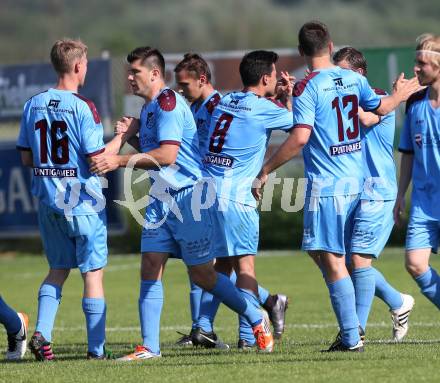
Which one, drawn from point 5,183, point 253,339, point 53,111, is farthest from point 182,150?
point 5,183

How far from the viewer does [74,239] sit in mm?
8812

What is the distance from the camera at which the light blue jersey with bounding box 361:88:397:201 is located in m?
9.62

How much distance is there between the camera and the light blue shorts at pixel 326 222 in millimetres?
8508

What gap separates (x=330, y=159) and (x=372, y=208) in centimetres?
99

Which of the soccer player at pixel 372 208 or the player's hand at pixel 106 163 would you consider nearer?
the player's hand at pixel 106 163

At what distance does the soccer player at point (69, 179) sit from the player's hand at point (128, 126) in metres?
0.18

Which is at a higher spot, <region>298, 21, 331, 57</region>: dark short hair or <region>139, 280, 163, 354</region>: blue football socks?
<region>298, 21, 331, 57</region>: dark short hair

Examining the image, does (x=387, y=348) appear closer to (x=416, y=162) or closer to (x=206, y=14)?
(x=416, y=162)

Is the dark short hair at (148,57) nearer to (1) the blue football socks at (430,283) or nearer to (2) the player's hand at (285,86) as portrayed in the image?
(2) the player's hand at (285,86)

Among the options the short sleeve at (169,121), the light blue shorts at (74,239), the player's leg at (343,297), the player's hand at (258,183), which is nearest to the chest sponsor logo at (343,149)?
the player's hand at (258,183)

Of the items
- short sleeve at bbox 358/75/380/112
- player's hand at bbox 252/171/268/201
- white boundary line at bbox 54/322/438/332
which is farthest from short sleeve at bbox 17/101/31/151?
white boundary line at bbox 54/322/438/332

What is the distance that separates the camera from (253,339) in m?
9.63

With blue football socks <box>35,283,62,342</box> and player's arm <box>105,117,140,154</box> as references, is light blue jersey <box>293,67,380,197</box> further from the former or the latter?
blue football socks <box>35,283,62,342</box>

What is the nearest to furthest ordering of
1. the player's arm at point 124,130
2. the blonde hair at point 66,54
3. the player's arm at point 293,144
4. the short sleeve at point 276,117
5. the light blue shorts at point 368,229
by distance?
1. the player's arm at point 293,144
2. the blonde hair at point 66,54
3. the player's arm at point 124,130
4. the short sleeve at point 276,117
5. the light blue shorts at point 368,229
